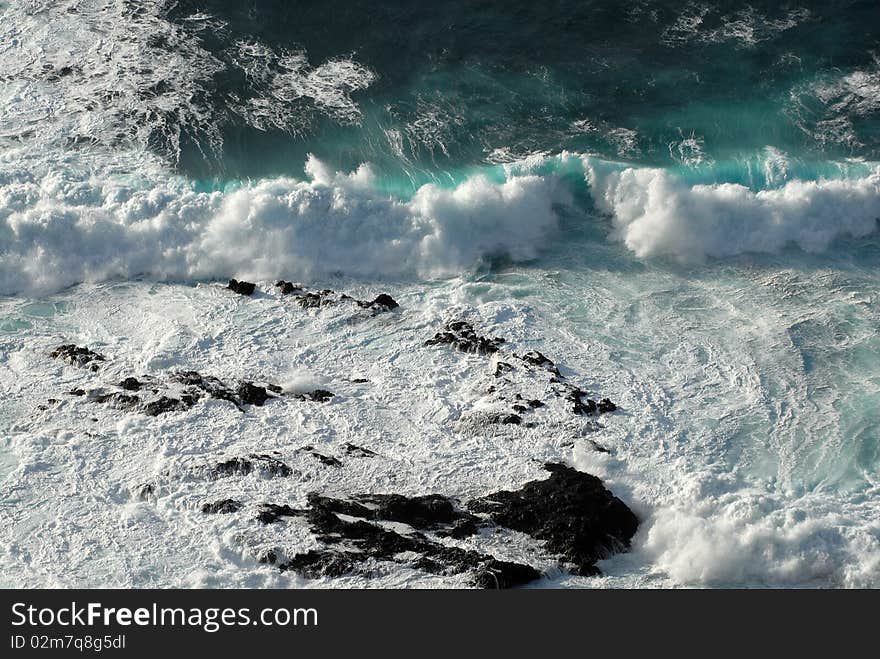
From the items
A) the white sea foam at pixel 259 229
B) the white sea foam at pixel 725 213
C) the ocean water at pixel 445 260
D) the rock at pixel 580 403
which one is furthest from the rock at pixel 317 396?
the white sea foam at pixel 725 213

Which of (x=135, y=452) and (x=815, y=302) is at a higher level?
(x=815, y=302)

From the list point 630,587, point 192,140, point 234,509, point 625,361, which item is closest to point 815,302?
point 625,361

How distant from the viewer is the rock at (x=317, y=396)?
23.2 metres

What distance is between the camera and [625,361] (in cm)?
2430

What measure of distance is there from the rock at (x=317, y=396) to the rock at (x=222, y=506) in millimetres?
3186

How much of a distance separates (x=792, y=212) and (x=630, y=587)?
12.4m

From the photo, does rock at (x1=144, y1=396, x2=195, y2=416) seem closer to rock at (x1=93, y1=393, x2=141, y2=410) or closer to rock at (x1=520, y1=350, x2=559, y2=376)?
rock at (x1=93, y1=393, x2=141, y2=410)

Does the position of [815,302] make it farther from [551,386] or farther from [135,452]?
[135,452]

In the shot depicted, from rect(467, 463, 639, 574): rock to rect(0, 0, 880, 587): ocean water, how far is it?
0.38 metres

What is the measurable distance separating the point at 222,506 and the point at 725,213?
14160 mm

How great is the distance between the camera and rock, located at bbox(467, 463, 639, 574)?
20.0 m

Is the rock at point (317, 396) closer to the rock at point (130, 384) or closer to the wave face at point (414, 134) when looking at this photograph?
the rock at point (130, 384)

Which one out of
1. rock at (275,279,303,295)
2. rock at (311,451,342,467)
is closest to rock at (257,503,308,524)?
rock at (311,451,342,467)

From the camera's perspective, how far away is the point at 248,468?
21281 millimetres
